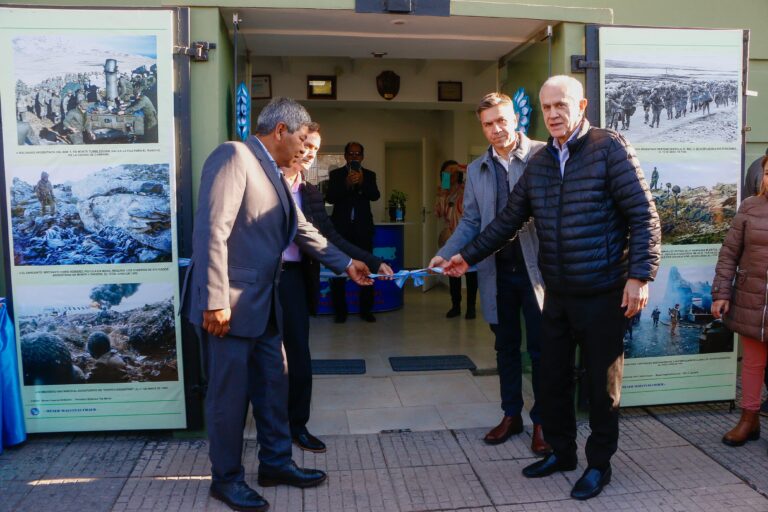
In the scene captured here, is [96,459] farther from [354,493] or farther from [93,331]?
[354,493]

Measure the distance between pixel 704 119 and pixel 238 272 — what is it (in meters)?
3.06

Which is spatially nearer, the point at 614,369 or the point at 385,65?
the point at 614,369

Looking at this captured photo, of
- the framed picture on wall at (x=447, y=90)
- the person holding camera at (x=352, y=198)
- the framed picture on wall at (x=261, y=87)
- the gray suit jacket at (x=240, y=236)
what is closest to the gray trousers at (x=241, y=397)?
the gray suit jacket at (x=240, y=236)

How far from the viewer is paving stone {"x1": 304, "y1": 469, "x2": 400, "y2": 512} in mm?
3383

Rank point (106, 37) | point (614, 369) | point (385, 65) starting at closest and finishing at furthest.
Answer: point (614, 369)
point (106, 37)
point (385, 65)

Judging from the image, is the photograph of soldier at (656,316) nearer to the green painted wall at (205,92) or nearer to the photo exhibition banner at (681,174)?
the photo exhibition banner at (681,174)

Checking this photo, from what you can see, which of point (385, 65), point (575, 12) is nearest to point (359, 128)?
point (385, 65)

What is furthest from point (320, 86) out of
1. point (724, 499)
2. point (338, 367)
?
point (724, 499)

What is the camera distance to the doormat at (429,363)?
5750mm

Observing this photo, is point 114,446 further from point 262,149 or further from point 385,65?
point 385,65

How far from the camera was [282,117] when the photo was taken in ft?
11.2

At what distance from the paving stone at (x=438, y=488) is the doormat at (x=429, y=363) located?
1908 mm

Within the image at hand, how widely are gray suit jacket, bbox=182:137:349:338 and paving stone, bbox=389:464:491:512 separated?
107 cm

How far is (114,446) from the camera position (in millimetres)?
4133
